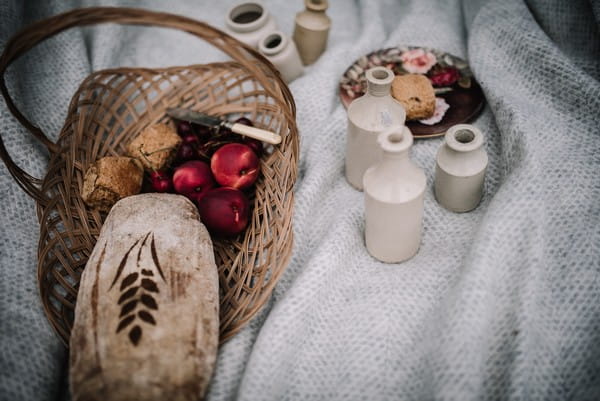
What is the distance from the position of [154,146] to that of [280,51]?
0.39 m

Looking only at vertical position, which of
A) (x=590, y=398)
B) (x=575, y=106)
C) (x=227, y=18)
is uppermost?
(x=227, y=18)

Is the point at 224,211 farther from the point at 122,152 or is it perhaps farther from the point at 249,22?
the point at 249,22

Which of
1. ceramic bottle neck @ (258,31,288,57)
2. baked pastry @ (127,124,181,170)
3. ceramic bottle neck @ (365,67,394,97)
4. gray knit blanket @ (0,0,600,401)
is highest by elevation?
ceramic bottle neck @ (365,67,394,97)

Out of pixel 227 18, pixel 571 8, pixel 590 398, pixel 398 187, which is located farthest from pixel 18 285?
pixel 571 8

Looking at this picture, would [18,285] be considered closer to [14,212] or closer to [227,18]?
[14,212]

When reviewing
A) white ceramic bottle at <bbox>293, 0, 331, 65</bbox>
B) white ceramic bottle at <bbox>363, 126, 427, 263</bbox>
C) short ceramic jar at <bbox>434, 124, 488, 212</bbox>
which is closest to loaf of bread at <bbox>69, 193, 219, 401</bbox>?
white ceramic bottle at <bbox>363, 126, 427, 263</bbox>

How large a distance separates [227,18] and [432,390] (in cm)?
94

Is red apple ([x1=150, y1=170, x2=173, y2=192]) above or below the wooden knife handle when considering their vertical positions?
below

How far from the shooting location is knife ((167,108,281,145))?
853 millimetres

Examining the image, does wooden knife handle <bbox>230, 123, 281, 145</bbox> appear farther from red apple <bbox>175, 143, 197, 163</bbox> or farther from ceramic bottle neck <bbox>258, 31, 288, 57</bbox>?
ceramic bottle neck <bbox>258, 31, 288, 57</bbox>

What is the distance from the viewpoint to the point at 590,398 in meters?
0.62

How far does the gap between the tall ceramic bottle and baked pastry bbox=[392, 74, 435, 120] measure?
13 centimetres

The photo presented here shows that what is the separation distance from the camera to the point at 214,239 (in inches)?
34.0

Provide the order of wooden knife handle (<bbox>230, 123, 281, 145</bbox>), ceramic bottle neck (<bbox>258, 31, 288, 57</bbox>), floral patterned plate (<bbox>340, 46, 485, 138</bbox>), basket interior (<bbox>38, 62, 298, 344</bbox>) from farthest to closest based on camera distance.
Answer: ceramic bottle neck (<bbox>258, 31, 288, 57</bbox>) < floral patterned plate (<bbox>340, 46, 485, 138</bbox>) < wooden knife handle (<bbox>230, 123, 281, 145</bbox>) < basket interior (<bbox>38, 62, 298, 344</bbox>)
